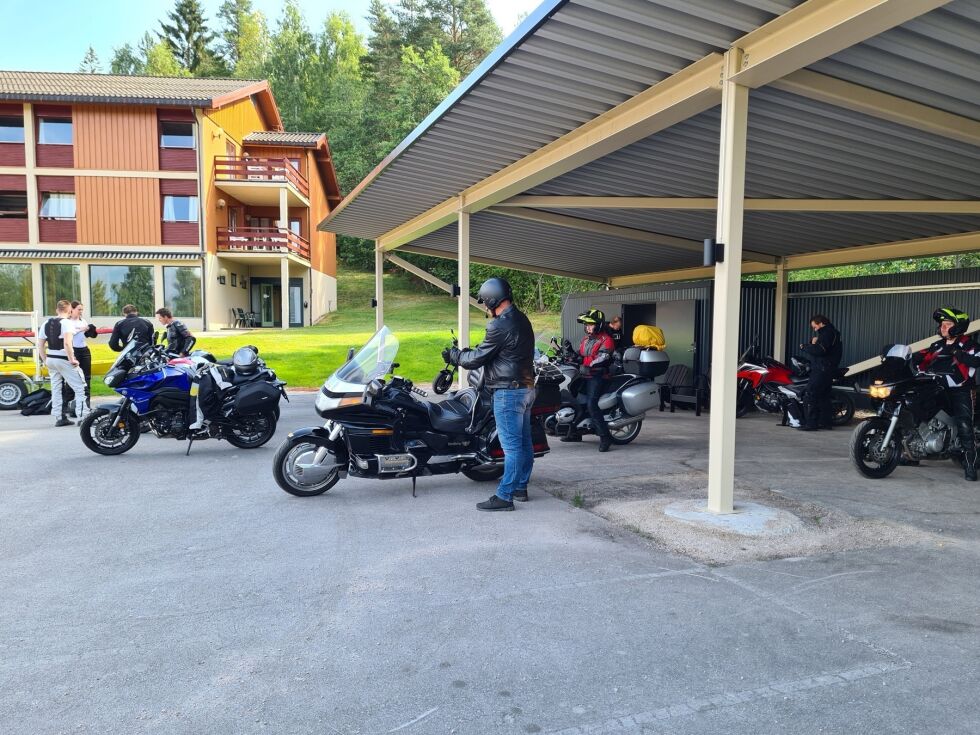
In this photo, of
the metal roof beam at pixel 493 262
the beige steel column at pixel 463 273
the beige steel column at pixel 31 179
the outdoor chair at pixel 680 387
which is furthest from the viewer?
the beige steel column at pixel 31 179

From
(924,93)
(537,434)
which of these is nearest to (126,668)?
(537,434)

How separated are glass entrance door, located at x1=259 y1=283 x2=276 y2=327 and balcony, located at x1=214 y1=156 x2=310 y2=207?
13.5ft

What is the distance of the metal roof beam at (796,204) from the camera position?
8219 millimetres

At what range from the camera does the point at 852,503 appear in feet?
18.7

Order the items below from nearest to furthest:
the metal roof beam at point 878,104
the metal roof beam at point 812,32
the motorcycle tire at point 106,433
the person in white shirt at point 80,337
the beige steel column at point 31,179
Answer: the metal roof beam at point 812,32, the metal roof beam at point 878,104, the motorcycle tire at point 106,433, the person in white shirt at point 80,337, the beige steel column at point 31,179

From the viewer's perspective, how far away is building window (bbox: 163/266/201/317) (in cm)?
2553

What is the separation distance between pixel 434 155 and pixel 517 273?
33.1m

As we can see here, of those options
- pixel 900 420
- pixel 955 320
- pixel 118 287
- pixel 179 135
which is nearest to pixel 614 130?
pixel 900 420

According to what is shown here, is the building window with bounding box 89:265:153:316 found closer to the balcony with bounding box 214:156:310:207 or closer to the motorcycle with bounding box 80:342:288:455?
the balcony with bounding box 214:156:310:207

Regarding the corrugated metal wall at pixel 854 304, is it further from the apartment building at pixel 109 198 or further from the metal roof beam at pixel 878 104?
the apartment building at pixel 109 198

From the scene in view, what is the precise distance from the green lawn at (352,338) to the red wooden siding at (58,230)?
731 cm

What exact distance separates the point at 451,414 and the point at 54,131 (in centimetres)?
2615

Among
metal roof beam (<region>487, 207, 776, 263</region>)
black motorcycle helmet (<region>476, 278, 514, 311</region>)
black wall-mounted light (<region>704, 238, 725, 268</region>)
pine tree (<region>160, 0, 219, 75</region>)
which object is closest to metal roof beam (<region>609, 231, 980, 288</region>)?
metal roof beam (<region>487, 207, 776, 263</region>)

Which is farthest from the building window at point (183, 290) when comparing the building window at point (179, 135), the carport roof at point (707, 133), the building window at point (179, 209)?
the carport roof at point (707, 133)
